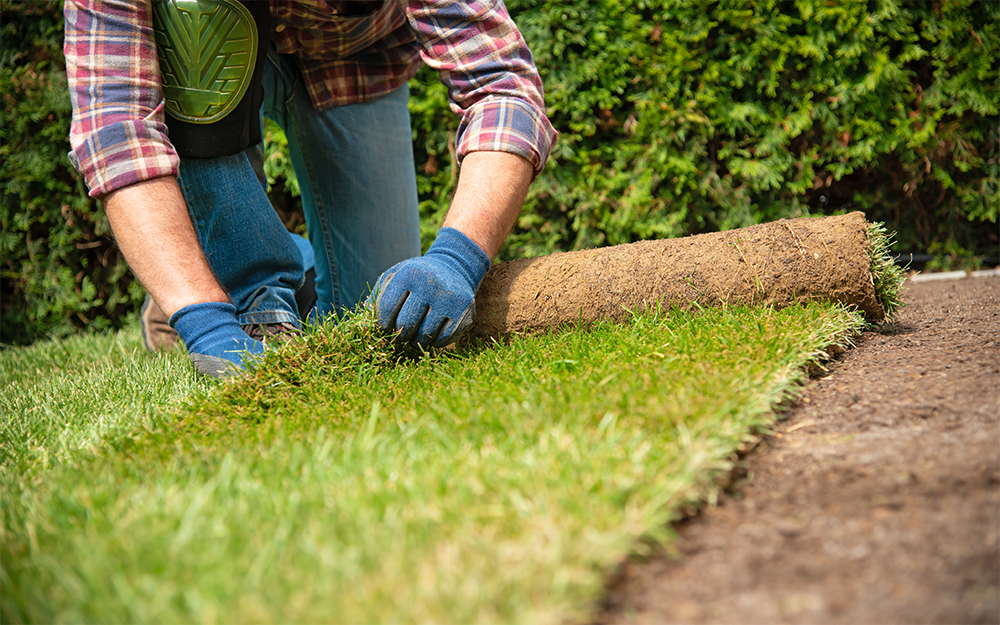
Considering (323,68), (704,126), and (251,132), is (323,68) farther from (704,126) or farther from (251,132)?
(704,126)

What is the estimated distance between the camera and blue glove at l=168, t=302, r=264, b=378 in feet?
6.79

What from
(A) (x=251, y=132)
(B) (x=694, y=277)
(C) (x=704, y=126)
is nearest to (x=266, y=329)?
(A) (x=251, y=132)

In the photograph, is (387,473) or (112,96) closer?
(387,473)

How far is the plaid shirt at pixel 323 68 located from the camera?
2.07 m

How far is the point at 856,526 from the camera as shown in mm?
1069

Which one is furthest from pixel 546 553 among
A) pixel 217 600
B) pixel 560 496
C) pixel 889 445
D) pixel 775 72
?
pixel 775 72

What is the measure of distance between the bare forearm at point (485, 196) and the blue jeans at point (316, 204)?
85cm

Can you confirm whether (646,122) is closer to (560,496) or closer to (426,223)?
(426,223)

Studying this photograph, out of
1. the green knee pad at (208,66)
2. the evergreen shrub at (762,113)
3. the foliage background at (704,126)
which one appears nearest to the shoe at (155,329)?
the green knee pad at (208,66)

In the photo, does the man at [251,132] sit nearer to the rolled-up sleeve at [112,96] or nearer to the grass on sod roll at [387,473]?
the rolled-up sleeve at [112,96]

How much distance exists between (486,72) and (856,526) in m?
1.90

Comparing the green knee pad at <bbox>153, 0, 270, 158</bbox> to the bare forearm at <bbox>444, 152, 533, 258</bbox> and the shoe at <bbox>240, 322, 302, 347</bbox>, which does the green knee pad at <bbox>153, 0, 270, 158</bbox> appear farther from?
the bare forearm at <bbox>444, 152, 533, 258</bbox>

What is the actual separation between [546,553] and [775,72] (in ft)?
12.3

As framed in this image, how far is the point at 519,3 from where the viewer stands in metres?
3.98
